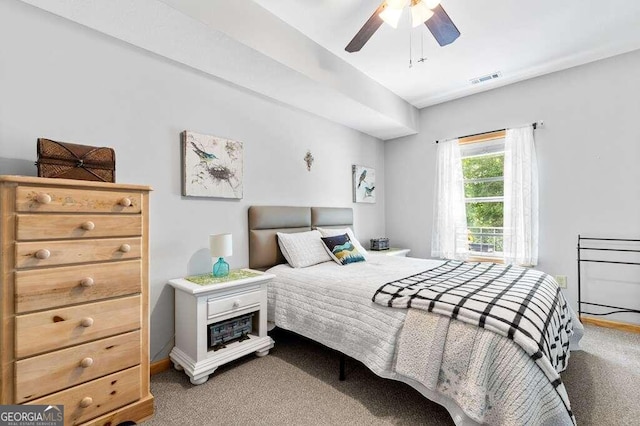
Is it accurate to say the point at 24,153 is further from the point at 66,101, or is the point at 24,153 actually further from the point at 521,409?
the point at 521,409

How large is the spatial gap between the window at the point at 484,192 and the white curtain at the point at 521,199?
0.17 meters

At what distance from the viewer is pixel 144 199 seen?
166 cm

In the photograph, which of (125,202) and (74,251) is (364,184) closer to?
(125,202)

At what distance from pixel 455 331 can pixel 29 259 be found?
204 cm

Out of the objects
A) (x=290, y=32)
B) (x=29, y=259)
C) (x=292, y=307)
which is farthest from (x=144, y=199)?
(x=290, y=32)

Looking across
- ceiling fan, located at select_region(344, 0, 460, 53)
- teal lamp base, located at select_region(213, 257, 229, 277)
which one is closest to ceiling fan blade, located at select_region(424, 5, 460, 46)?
ceiling fan, located at select_region(344, 0, 460, 53)

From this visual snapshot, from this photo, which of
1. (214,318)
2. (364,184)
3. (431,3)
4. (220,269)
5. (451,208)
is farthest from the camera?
(364,184)

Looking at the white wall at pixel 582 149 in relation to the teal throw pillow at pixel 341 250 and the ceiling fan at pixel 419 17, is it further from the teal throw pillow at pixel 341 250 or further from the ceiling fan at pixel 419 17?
the teal throw pillow at pixel 341 250

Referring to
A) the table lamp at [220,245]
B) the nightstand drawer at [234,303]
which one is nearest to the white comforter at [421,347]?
the nightstand drawer at [234,303]

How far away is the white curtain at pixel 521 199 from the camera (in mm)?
3275

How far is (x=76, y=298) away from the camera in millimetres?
1425

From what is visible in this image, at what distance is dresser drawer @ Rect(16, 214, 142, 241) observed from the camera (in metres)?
1.30

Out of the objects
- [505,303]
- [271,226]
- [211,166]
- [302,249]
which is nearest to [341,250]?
[302,249]

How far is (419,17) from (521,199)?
2489 millimetres
